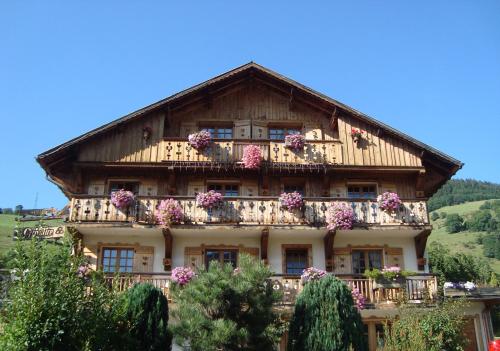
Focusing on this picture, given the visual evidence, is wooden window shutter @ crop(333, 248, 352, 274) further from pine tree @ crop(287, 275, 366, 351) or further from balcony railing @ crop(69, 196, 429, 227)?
pine tree @ crop(287, 275, 366, 351)

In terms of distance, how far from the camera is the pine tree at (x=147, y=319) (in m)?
14.8

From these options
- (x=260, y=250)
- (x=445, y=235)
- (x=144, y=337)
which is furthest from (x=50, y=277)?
(x=445, y=235)

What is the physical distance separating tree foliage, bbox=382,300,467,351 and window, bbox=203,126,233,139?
9.71 meters

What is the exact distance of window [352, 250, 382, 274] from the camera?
20.8 meters

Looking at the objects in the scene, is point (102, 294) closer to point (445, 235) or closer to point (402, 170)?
point (402, 170)

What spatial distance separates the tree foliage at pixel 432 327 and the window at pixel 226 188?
7.60 m

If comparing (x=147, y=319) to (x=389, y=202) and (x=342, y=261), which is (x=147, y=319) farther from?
(x=389, y=202)

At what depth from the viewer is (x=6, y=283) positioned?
13.6 meters

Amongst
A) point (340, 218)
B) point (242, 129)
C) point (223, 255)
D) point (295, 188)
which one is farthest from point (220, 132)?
point (340, 218)

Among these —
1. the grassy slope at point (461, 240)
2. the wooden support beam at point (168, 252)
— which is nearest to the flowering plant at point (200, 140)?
the wooden support beam at point (168, 252)

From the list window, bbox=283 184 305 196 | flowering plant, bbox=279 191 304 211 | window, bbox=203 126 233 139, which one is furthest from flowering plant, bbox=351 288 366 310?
window, bbox=203 126 233 139

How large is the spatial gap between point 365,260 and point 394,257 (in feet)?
3.31

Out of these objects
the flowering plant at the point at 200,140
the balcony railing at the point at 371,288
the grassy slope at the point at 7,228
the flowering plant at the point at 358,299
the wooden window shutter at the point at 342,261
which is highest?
the grassy slope at the point at 7,228

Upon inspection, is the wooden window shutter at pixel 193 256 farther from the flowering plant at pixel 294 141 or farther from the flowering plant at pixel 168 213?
the flowering plant at pixel 294 141
